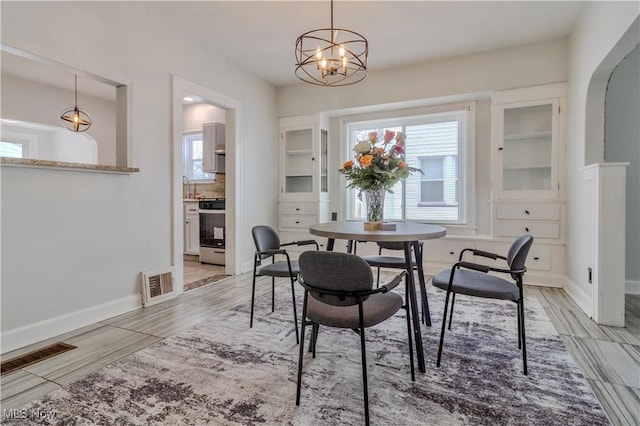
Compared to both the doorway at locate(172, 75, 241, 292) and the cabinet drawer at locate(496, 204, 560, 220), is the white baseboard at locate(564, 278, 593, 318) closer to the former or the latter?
the cabinet drawer at locate(496, 204, 560, 220)

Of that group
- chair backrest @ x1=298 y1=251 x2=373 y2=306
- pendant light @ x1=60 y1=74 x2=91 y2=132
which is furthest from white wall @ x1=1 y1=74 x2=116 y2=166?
chair backrest @ x1=298 y1=251 x2=373 y2=306

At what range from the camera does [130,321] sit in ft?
8.58

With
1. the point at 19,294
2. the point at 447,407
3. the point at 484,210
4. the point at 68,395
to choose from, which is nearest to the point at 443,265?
the point at 484,210

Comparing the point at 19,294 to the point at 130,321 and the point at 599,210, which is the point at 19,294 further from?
the point at 599,210

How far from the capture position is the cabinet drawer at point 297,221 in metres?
4.66

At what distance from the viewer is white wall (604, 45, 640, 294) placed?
128 inches

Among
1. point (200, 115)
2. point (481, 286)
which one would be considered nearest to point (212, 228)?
point (200, 115)

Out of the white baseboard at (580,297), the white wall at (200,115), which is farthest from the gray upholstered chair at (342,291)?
the white wall at (200,115)

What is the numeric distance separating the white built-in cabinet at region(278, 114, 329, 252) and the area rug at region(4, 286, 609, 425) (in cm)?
246

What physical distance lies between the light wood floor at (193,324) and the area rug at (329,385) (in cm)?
9

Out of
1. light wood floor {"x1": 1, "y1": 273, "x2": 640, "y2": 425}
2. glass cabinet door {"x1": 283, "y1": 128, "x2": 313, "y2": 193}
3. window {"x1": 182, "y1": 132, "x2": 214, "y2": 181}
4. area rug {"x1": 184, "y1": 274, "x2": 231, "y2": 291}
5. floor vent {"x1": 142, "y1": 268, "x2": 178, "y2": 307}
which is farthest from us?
window {"x1": 182, "y1": 132, "x2": 214, "y2": 181}

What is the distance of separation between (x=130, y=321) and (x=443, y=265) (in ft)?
11.1

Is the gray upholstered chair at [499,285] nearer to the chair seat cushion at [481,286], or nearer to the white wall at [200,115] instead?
the chair seat cushion at [481,286]

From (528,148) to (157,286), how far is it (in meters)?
4.20
